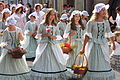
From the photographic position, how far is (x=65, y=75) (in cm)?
Result: 749

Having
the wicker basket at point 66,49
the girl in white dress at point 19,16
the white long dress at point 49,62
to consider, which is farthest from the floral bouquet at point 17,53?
the girl in white dress at point 19,16

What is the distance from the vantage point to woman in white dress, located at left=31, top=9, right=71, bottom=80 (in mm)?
7371

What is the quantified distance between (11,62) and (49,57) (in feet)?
2.93

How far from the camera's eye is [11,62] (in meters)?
7.49

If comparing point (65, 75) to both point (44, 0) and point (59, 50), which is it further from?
point (44, 0)

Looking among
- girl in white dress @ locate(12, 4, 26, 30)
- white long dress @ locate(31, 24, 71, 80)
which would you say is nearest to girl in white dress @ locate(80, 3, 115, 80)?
white long dress @ locate(31, 24, 71, 80)

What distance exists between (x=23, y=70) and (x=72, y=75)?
3.79ft

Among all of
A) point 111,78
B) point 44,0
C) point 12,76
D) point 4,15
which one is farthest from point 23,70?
point 44,0

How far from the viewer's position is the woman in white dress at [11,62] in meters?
7.40

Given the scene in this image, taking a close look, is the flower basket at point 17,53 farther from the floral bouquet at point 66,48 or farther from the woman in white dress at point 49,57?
the floral bouquet at point 66,48

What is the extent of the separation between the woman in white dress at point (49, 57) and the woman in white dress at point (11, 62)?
0.28 m

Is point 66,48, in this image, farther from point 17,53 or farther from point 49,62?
point 17,53

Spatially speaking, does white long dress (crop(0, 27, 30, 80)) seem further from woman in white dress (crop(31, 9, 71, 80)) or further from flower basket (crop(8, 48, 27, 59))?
flower basket (crop(8, 48, 27, 59))

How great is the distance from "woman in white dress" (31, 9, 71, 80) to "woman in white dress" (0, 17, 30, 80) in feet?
0.91
